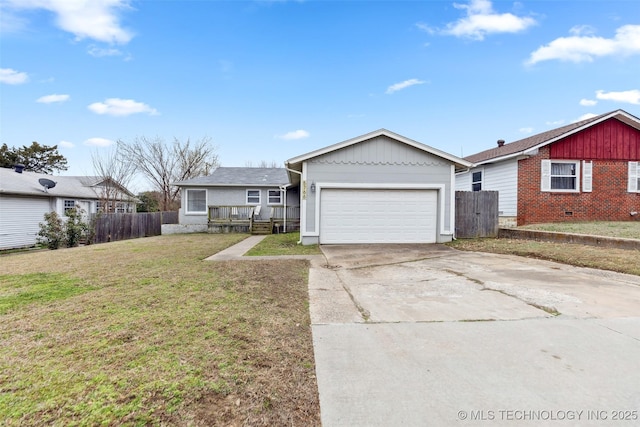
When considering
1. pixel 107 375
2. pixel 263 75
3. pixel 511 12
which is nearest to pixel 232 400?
pixel 107 375

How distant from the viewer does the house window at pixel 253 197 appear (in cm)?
1789

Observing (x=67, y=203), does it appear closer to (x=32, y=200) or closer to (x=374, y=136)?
(x=32, y=200)

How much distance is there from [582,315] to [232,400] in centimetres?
383

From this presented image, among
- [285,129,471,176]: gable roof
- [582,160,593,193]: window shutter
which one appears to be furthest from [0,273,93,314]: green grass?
[582,160,593,193]: window shutter

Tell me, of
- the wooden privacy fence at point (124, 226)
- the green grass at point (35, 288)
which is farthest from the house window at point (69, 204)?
the green grass at point (35, 288)

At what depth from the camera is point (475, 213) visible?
36.9ft

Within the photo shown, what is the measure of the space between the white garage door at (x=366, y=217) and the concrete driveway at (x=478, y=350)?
16.6 feet

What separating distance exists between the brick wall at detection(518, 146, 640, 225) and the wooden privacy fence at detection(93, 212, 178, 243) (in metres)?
18.4

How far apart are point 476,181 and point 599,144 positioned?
A: 189 inches

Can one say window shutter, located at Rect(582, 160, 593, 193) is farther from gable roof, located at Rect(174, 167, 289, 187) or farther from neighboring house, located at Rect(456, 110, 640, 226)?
gable roof, located at Rect(174, 167, 289, 187)

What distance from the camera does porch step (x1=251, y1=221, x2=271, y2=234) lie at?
52.8ft

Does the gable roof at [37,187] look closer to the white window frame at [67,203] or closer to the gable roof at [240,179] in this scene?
the white window frame at [67,203]

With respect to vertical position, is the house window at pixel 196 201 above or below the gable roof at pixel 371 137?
below

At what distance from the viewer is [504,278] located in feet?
17.4
